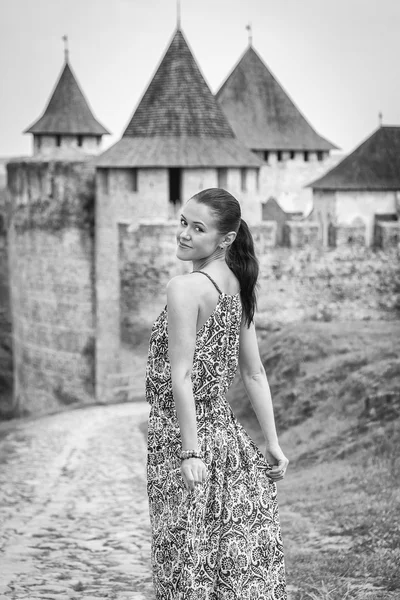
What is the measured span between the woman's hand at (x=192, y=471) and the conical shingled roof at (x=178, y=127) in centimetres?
1666

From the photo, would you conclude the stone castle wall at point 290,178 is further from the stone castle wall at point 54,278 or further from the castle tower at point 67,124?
the stone castle wall at point 54,278

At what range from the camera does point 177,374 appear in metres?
4.18

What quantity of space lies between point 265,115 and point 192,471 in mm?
28423

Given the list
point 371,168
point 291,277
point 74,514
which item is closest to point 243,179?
point 291,277

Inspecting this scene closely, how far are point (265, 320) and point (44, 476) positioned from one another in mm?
11641

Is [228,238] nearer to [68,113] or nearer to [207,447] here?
[207,447]

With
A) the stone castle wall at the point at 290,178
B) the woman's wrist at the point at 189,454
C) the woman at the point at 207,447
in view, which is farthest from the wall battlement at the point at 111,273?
the woman's wrist at the point at 189,454

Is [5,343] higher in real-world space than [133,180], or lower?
lower

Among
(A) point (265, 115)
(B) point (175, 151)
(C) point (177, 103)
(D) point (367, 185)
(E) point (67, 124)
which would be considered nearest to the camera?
(B) point (175, 151)

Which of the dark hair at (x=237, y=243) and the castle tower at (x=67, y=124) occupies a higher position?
the castle tower at (x=67, y=124)

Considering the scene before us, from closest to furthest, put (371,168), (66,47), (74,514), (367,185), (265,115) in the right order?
(74,514), (367,185), (371,168), (66,47), (265,115)

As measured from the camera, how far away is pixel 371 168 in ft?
86.6

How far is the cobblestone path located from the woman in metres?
1.19

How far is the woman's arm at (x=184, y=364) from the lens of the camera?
4.17 meters
